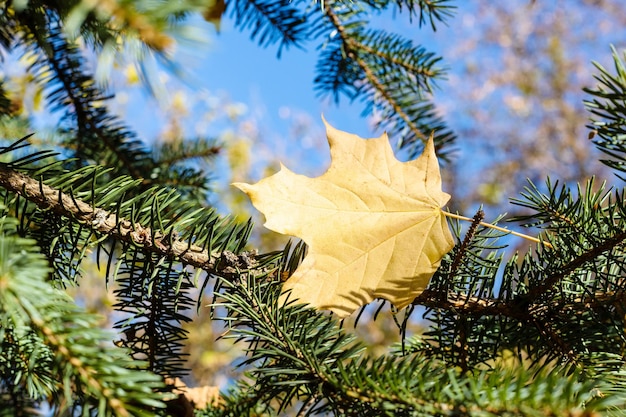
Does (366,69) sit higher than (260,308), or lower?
higher

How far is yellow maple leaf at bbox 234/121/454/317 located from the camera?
486 mm

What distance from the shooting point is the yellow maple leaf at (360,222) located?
49 cm

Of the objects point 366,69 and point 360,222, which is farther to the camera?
point 366,69

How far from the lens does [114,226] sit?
0.46 meters

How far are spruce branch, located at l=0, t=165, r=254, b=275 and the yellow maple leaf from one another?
6 cm

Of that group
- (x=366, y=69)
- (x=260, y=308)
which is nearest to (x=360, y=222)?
(x=260, y=308)

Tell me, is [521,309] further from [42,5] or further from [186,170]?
[186,170]

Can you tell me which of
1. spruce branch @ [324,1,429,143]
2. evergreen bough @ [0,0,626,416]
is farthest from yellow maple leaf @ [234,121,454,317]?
spruce branch @ [324,1,429,143]

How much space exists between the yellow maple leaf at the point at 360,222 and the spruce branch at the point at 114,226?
0.19ft

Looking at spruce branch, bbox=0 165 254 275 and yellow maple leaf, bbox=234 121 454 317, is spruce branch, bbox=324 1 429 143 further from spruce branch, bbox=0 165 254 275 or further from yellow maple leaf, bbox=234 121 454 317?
spruce branch, bbox=0 165 254 275

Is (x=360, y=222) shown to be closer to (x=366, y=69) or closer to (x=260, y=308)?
(x=260, y=308)

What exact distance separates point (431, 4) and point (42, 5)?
54 centimetres

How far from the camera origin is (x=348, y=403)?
15.5 inches

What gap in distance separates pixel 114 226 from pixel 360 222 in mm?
224
